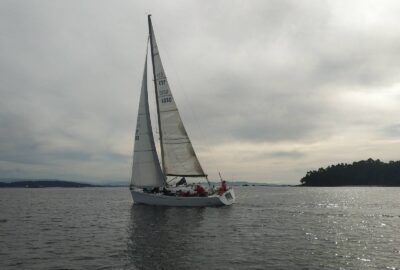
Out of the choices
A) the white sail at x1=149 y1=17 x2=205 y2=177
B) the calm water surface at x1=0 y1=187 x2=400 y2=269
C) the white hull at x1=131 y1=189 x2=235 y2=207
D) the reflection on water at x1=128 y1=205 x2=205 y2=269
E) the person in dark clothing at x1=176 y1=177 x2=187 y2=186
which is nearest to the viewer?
the calm water surface at x1=0 y1=187 x2=400 y2=269

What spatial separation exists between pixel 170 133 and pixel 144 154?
3.97 m

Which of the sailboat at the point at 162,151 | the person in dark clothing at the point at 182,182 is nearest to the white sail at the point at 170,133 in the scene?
the sailboat at the point at 162,151

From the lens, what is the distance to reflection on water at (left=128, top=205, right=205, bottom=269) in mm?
21531

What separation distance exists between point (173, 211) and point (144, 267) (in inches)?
996

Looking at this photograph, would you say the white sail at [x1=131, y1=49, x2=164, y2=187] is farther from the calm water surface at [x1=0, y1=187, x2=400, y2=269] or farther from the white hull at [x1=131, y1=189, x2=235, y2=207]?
the calm water surface at [x1=0, y1=187, x2=400, y2=269]

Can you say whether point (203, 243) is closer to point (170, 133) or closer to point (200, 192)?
point (200, 192)

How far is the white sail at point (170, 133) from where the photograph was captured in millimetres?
49562

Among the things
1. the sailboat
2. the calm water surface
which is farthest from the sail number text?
the calm water surface

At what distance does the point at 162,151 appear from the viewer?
49469mm

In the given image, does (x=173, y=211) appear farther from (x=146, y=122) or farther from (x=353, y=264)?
(x=353, y=264)

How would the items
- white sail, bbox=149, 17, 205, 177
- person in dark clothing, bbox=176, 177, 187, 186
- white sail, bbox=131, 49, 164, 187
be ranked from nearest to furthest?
white sail, bbox=131, 49, 164, 187, white sail, bbox=149, 17, 205, 177, person in dark clothing, bbox=176, 177, 187, 186

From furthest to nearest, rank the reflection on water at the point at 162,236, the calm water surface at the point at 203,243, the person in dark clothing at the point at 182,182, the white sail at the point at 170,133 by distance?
the person in dark clothing at the point at 182,182 < the white sail at the point at 170,133 < the reflection on water at the point at 162,236 < the calm water surface at the point at 203,243

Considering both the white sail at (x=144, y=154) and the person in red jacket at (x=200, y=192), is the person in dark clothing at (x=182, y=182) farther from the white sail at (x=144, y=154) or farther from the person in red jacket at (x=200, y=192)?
the person in red jacket at (x=200, y=192)

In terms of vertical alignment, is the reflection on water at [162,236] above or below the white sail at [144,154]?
below
